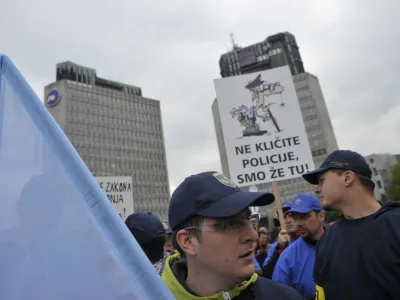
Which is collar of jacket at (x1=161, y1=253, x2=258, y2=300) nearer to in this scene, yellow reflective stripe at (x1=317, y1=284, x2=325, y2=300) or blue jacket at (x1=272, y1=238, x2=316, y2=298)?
yellow reflective stripe at (x1=317, y1=284, x2=325, y2=300)

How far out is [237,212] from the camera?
4.53ft

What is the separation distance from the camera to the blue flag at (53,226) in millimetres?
773

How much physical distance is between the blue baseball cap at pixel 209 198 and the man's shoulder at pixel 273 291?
0.36 metres

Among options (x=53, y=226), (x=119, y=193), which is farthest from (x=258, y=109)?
(x=53, y=226)

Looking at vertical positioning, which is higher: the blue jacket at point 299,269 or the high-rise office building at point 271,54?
the high-rise office building at point 271,54

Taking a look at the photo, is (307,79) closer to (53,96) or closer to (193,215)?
(53,96)

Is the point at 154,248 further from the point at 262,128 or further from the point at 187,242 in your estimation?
the point at 262,128

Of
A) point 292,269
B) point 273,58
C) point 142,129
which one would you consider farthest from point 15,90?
Answer: point 273,58

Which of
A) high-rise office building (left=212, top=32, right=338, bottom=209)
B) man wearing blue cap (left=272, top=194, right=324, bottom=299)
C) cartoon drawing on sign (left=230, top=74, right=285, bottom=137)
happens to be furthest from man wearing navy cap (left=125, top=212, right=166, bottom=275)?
high-rise office building (left=212, top=32, right=338, bottom=209)

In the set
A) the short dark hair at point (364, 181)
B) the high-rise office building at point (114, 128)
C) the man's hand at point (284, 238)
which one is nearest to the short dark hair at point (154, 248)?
the short dark hair at point (364, 181)

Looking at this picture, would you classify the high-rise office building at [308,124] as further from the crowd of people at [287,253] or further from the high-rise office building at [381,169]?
the crowd of people at [287,253]

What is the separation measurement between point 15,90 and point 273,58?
399 feet

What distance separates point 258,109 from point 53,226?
456 centimetres

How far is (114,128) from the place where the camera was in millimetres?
98312
